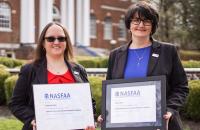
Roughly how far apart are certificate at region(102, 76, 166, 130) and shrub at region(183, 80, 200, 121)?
677 centimetres

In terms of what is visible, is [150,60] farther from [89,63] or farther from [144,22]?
[89,63]

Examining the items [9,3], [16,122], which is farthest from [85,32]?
[16,122]

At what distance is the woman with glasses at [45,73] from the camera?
15.3 feet

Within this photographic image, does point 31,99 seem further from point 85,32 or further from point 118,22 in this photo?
point 118,22

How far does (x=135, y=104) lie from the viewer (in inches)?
174

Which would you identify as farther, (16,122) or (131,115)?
(16,122)

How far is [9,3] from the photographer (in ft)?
131

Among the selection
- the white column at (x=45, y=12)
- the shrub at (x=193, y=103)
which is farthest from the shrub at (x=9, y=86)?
the white column at (x=45, y=12)

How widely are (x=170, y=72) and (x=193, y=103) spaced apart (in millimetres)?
6737

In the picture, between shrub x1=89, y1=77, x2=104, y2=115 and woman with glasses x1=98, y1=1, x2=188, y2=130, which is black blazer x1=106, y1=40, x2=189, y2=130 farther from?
shrub x1=89, y1=77, x2=104, y2=115

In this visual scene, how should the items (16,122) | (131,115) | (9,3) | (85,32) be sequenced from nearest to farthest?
1. (131,115)
2. (16,122)
3. (9,3)
4. (85,32)

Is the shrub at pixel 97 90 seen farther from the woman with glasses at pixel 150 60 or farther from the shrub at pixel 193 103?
the woman with glasses at pixel 150 60

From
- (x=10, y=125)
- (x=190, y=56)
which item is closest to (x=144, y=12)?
(x=10, y=125)

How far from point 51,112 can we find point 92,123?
0.36 metres
